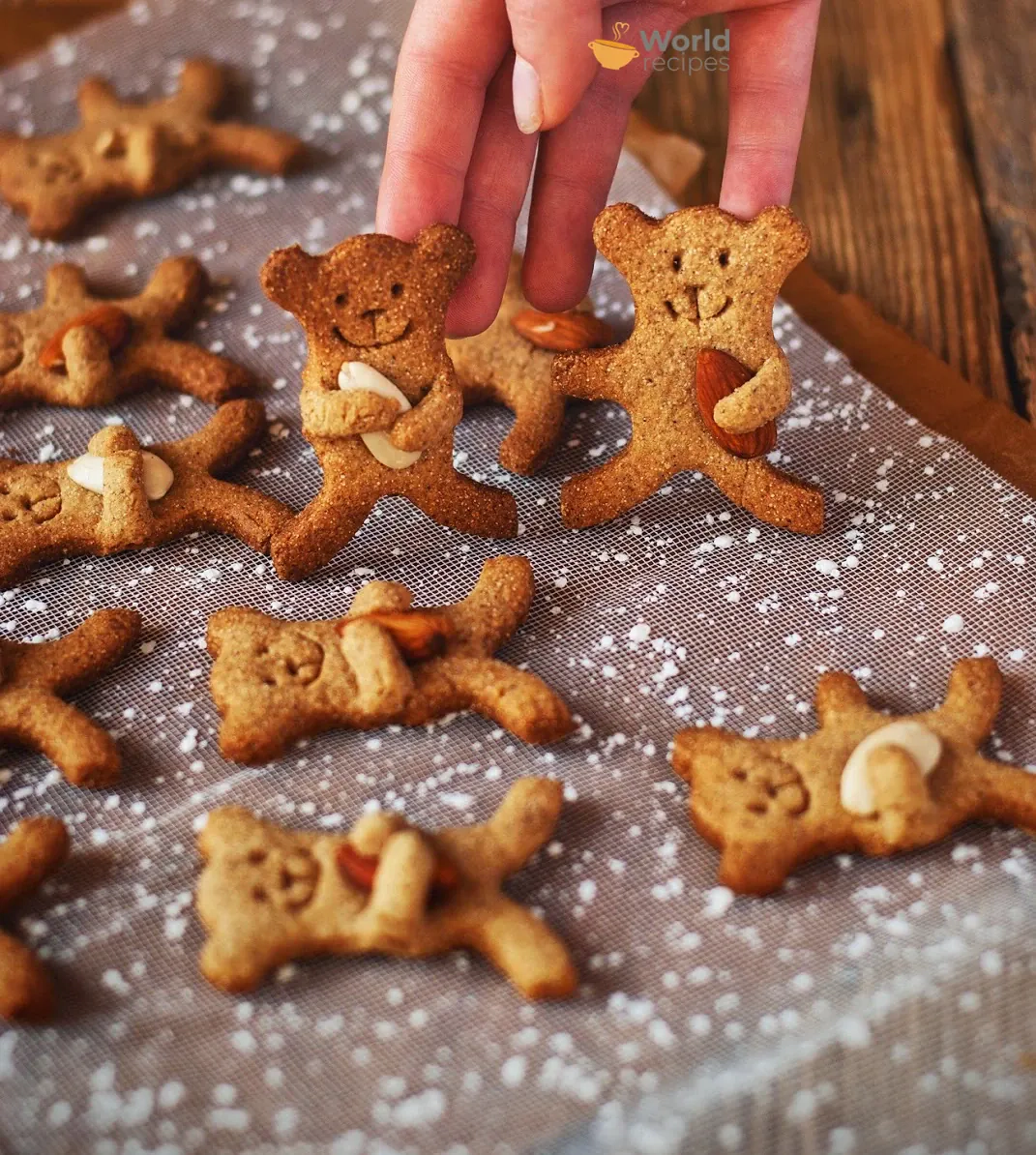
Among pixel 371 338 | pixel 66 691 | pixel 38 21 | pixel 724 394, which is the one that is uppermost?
pixel 38 21

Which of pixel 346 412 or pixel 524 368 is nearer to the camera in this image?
pixel 346 412

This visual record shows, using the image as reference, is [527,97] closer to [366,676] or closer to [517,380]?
[517,380]

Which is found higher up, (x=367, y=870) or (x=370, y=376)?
(x=370, y=376)

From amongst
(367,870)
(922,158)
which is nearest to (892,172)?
(922,158)

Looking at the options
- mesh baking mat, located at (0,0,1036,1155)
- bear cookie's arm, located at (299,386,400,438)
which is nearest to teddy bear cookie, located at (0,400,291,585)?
mesh baking mat, located at (0,0,1036,1155)

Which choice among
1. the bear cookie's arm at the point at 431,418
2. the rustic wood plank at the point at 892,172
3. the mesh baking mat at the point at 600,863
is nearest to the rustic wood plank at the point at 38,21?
the mesh baking mat at the point at 600,863

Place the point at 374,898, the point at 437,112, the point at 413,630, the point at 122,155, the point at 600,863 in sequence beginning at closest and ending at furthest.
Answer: the point at 374,898 < the point at 600,863 < the point at 413,630 < the point at 437,112 < the point at 122,155

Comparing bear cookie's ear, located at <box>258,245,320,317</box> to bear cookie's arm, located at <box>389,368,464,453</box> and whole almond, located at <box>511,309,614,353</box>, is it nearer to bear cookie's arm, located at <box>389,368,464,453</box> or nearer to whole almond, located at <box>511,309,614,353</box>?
bear cookie's arm, located at <box>389,368,464,453</box>
